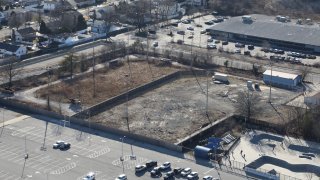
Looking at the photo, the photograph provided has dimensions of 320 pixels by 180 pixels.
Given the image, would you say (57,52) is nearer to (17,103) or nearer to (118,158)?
(17,103)

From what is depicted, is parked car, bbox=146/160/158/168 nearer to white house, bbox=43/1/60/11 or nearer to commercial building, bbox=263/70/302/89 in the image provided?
commercial building, bbox=263/70/302/89

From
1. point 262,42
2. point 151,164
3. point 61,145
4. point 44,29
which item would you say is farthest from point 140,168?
point 44,29

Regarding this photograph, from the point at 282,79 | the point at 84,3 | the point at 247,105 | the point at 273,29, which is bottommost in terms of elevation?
the point at 84,3

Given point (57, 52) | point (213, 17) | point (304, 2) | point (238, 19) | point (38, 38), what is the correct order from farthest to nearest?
point (304, 2)
point (213, 17)
point (238, 19)
point (38, 38)
point (57, 52)

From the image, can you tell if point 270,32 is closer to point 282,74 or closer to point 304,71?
point 304,71

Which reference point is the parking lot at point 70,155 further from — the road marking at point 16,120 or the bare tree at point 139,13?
the bare tree at point 139,13

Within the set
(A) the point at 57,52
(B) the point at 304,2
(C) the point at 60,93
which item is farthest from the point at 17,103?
(B) the point at 304,2
